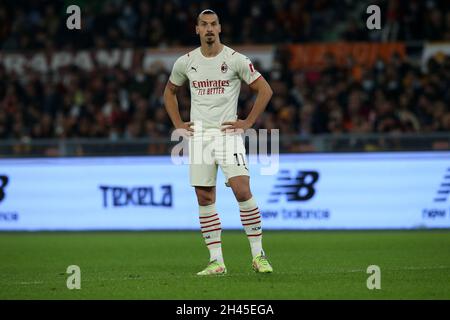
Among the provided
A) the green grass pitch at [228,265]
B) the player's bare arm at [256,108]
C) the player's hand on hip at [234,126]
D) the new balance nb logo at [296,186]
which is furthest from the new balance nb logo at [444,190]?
the player's hand on hip at [234,126]

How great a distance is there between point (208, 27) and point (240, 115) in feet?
35.5

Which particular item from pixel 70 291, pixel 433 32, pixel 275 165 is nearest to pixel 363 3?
pixel 433 32

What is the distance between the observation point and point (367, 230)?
17.8 m

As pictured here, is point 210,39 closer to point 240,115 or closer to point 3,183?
point 3,183

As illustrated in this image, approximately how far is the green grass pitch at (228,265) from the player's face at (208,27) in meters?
2.52

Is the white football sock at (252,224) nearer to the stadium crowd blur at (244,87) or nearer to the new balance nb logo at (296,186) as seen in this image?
the new balance nb logo at (296,186)

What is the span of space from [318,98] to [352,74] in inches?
41.4

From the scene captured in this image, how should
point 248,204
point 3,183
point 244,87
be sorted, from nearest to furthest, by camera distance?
point 248,204 → point 3,183 → point 244,87

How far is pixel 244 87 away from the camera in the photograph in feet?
71.2

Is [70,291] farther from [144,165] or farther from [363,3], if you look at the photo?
[363,3]

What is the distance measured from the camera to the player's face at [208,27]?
34.5ft
